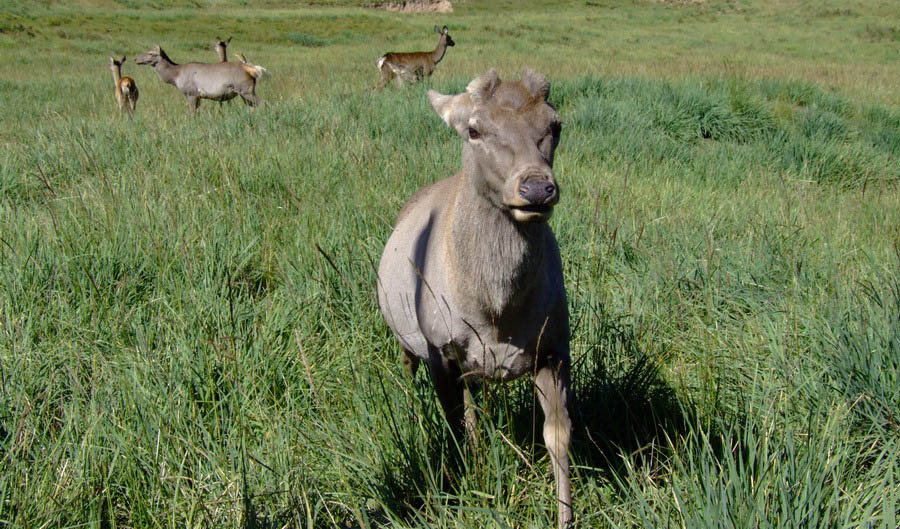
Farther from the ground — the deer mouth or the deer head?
the deer head

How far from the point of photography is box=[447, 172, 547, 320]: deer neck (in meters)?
2.35

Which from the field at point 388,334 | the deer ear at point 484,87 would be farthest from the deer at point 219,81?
the deer ear at point 484,87

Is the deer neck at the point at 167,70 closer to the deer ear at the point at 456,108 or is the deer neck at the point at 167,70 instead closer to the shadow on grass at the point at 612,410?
the deer ear at the point at 456,108

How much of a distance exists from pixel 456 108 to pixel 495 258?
656 mm

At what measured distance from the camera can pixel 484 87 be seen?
2449mm

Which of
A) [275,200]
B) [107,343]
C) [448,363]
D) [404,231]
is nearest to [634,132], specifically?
[275,200]

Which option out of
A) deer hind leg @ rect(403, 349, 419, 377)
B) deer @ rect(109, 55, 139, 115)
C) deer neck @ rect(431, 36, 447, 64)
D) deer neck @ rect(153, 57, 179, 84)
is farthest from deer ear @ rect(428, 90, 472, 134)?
deer neck @ rect(431, 36, 447, 64)

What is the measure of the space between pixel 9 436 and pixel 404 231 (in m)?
1.85

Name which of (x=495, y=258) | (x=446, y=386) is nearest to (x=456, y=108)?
(x=495, y=258)

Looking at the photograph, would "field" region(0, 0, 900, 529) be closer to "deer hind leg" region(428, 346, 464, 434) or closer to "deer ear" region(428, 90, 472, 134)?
"deer hind leg" region(428, 346, 464, 434)

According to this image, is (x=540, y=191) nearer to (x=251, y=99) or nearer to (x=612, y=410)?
(x=612, y=410)

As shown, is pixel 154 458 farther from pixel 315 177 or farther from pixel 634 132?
pixel 634 132

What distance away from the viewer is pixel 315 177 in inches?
206

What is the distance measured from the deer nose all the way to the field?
0.69 meters
